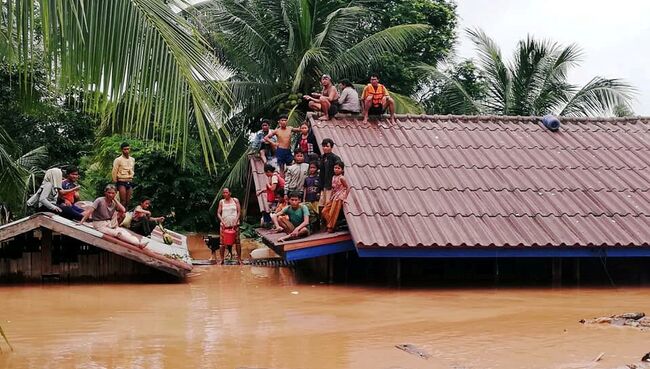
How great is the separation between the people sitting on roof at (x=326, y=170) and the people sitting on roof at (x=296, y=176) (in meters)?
1.18

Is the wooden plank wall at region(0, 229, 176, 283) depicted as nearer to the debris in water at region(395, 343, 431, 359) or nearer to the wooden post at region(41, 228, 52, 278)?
the wooden post at region(41, 228, 52, 278)

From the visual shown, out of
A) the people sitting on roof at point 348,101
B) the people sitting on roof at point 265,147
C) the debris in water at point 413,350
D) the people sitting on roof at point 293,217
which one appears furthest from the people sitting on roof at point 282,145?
the debris in water at point 413,350

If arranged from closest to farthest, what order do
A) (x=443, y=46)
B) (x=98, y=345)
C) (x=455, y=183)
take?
(x=98, y=345)
(x=455, y=183)
(x=443, y=46)

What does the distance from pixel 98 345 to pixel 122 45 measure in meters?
3.93

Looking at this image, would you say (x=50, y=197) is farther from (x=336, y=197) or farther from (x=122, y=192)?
(x=336, y=197)

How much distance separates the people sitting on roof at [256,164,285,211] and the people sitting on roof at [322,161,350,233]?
2.91 m

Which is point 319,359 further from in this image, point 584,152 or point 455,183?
point 584,152

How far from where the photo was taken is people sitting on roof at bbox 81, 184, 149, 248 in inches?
492

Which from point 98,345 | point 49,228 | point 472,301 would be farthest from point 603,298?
point 49,228

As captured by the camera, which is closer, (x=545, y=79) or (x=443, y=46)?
(x=545, y=79)

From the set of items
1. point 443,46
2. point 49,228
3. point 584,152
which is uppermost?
point 443,46

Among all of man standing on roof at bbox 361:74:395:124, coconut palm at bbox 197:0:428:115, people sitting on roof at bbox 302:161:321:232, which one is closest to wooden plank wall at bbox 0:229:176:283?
people sitting on roof at bbox 302:161:321:232

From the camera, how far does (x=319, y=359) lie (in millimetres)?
7371

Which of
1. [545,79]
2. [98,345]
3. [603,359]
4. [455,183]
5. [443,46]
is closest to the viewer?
[603,359]
